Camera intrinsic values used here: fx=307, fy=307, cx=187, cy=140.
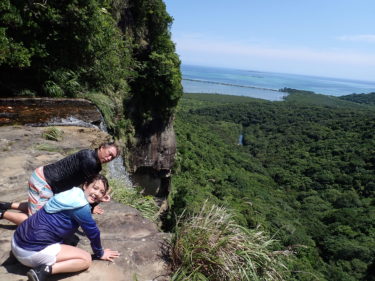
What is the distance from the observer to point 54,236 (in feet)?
9.50

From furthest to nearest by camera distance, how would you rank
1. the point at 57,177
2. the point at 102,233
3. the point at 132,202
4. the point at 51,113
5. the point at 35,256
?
1. the point at 51,113
2. the point at 132,202
3. the point at 102,233
4. the point at 57,177
5. the point at 35,256

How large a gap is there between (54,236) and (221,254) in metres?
1.69

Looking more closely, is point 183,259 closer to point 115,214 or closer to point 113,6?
point 115,214

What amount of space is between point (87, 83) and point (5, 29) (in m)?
3.84

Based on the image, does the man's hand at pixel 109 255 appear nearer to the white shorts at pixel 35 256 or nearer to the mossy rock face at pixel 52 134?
the white shorts at pixel 35 256

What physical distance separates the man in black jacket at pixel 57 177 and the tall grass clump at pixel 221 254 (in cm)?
127

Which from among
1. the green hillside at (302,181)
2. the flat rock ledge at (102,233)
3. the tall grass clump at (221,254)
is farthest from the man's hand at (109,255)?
the green hillside at (302,181)

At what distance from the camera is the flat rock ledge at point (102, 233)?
10.1 feet

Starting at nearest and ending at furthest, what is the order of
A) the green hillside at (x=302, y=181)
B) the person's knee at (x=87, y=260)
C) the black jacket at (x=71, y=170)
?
the person's knee at (x=87, y=260)
the black jacket at (x=71, y=170)
the green hillside at (x=302, y=181)

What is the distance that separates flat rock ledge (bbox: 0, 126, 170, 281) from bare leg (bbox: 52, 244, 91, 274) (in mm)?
120

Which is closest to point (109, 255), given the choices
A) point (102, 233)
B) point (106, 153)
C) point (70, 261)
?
point (70, 261)

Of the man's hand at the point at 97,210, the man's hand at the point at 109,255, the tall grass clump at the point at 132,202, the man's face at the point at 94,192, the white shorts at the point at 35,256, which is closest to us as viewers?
the white shorts at the point at 35,256

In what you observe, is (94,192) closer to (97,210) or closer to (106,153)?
(106,153)

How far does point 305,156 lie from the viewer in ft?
234
